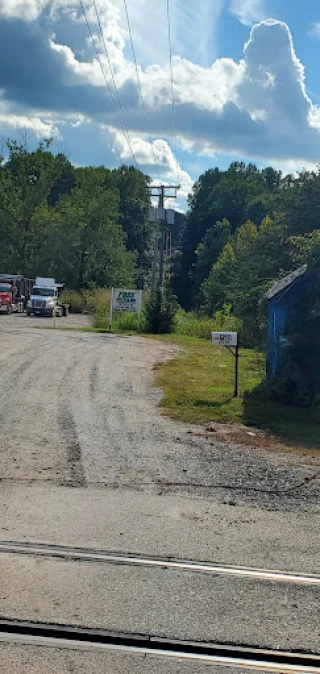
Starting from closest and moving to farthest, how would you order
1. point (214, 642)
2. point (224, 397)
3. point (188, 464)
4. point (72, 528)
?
point (214, 642)
point (72, 528)
point (188, 464)
point (224, 397)

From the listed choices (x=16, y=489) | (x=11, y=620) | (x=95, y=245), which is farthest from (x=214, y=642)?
(x=95, y=245)

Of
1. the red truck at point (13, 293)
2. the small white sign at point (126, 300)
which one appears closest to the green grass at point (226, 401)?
the small white sign at point (126, 300)

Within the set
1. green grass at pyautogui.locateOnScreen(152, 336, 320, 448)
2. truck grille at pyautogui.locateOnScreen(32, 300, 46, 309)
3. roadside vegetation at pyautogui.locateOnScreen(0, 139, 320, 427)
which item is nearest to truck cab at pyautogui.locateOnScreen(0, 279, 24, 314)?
truck grille at pyautogui.locateOnScreen(32, 300, 46, 309)

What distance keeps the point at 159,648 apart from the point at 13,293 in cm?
4443

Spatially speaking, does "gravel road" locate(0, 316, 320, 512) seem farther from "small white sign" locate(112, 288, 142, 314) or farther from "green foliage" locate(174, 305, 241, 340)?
"green foliage" locate(174, 305, 241, 340)

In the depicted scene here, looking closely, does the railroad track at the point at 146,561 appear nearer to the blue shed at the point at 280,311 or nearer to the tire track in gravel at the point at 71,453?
the tire track in gravel at the point at 71,453

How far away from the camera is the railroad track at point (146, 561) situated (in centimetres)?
570

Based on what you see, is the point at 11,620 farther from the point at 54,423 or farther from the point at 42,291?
the point at 42,291

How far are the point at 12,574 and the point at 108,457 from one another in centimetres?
420

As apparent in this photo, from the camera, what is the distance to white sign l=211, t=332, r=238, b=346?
14.9 meters

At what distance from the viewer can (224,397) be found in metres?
15.4

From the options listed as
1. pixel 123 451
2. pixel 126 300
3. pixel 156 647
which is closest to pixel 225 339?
pixel 123 451

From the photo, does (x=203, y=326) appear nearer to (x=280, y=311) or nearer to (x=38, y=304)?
(x=38, y=304)

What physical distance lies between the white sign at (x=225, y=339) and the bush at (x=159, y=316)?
2022cm
